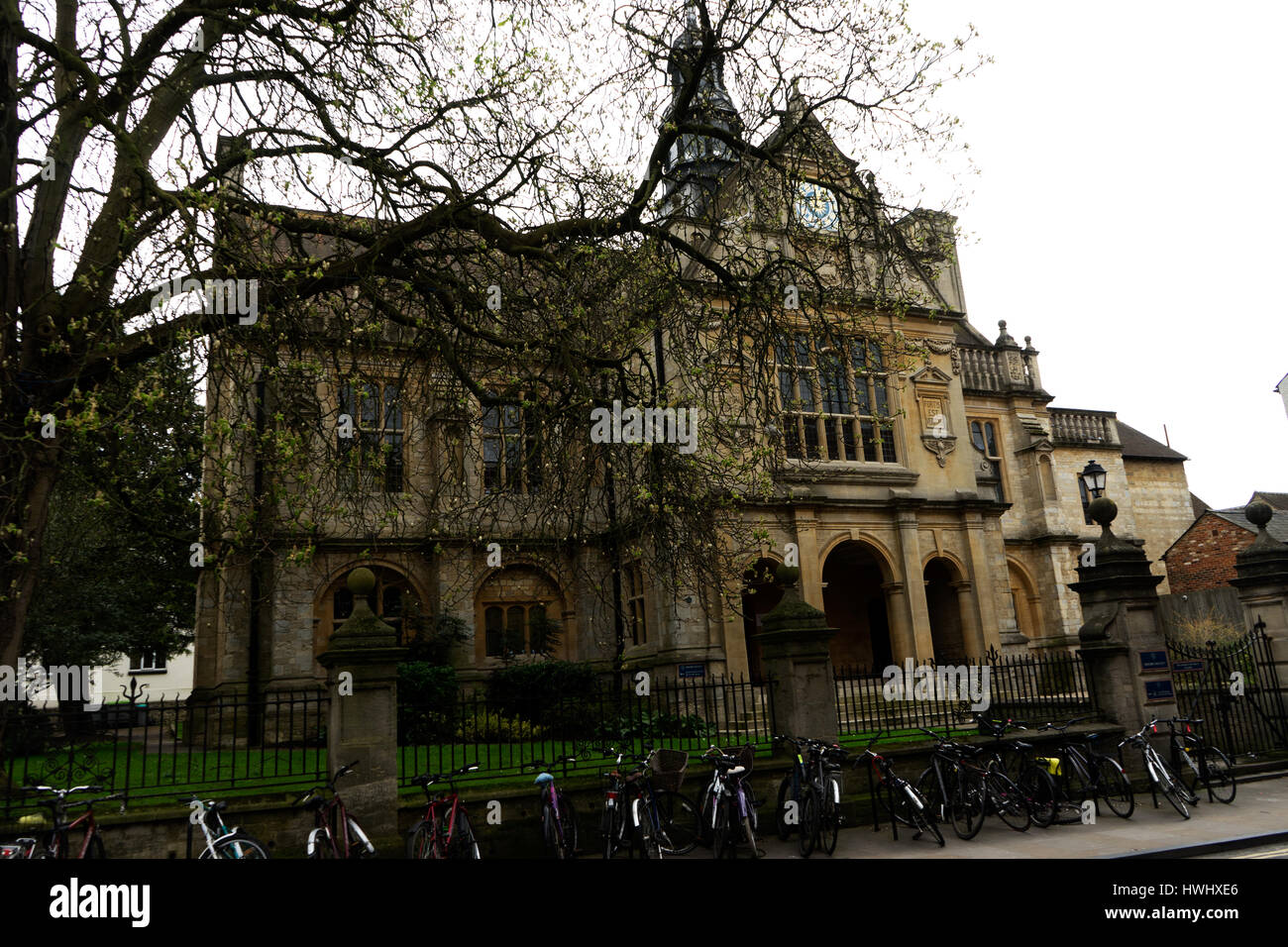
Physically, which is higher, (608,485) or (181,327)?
(181,327)

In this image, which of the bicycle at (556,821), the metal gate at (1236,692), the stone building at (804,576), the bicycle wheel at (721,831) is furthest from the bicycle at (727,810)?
the metal gate at (1236,692)

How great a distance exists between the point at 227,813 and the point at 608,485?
5.18 m

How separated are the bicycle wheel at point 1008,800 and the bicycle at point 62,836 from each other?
8.73m

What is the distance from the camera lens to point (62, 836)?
6.70 meters

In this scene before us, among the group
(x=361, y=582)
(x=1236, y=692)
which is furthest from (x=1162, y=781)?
(x=361, y=582)

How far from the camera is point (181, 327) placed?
7613 mm

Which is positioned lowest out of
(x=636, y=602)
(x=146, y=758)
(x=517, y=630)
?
(x=146, y=758)

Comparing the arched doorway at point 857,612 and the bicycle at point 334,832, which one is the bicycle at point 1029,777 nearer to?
the bicycle at point 334,832

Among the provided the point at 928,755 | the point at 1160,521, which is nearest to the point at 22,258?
the point at 928,755

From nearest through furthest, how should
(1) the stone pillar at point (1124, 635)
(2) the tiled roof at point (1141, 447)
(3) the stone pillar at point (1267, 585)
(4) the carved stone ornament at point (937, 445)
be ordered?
(1) the stone pillar at point (1124, 635) → (3) the stone pillar at point (1267, 585) → (4) the carved stone ornament at point (937, 445) → (2) the tiled roof at point (1141, 447)

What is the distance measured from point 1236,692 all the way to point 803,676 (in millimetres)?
7653

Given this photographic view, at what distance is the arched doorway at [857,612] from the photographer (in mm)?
25516

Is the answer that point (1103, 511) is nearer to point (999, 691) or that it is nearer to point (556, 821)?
point (999, 691)
